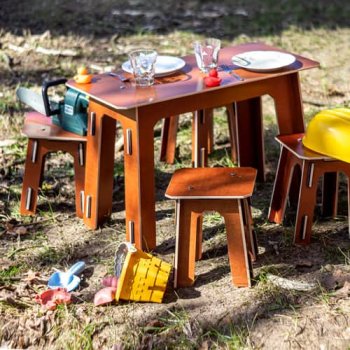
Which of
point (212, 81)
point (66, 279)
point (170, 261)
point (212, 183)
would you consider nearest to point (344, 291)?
point (212, 183)

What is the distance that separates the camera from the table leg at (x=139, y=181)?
3.76 meters

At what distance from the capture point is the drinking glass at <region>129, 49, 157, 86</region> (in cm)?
390

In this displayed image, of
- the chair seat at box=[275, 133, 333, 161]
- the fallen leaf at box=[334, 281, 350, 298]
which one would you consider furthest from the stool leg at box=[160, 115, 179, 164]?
the fallen leaf at box=[334, 281, 350, 298]

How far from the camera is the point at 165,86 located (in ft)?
12.9

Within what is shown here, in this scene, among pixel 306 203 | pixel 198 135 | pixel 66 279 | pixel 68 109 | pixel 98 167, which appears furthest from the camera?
pixel 198 135

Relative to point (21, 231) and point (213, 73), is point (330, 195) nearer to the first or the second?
point (213, 73)

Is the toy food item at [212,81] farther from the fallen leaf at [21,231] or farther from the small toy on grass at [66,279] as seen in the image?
the fallen leaf at [21,231]

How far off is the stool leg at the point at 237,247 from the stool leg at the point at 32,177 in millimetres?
1347

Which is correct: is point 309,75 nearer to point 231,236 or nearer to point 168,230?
point 168,230

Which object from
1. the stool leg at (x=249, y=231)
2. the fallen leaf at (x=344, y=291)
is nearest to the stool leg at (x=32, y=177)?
the stool leg at (x=249, y=231)

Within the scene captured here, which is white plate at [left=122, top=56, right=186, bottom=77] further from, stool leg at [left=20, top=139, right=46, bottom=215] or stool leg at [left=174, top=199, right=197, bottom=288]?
stool leg at [left=174, top=199, right=197, bottom=288]

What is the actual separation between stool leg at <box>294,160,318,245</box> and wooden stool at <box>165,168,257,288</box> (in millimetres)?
355

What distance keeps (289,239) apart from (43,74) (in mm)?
3352

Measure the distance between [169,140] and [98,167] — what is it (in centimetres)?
103
